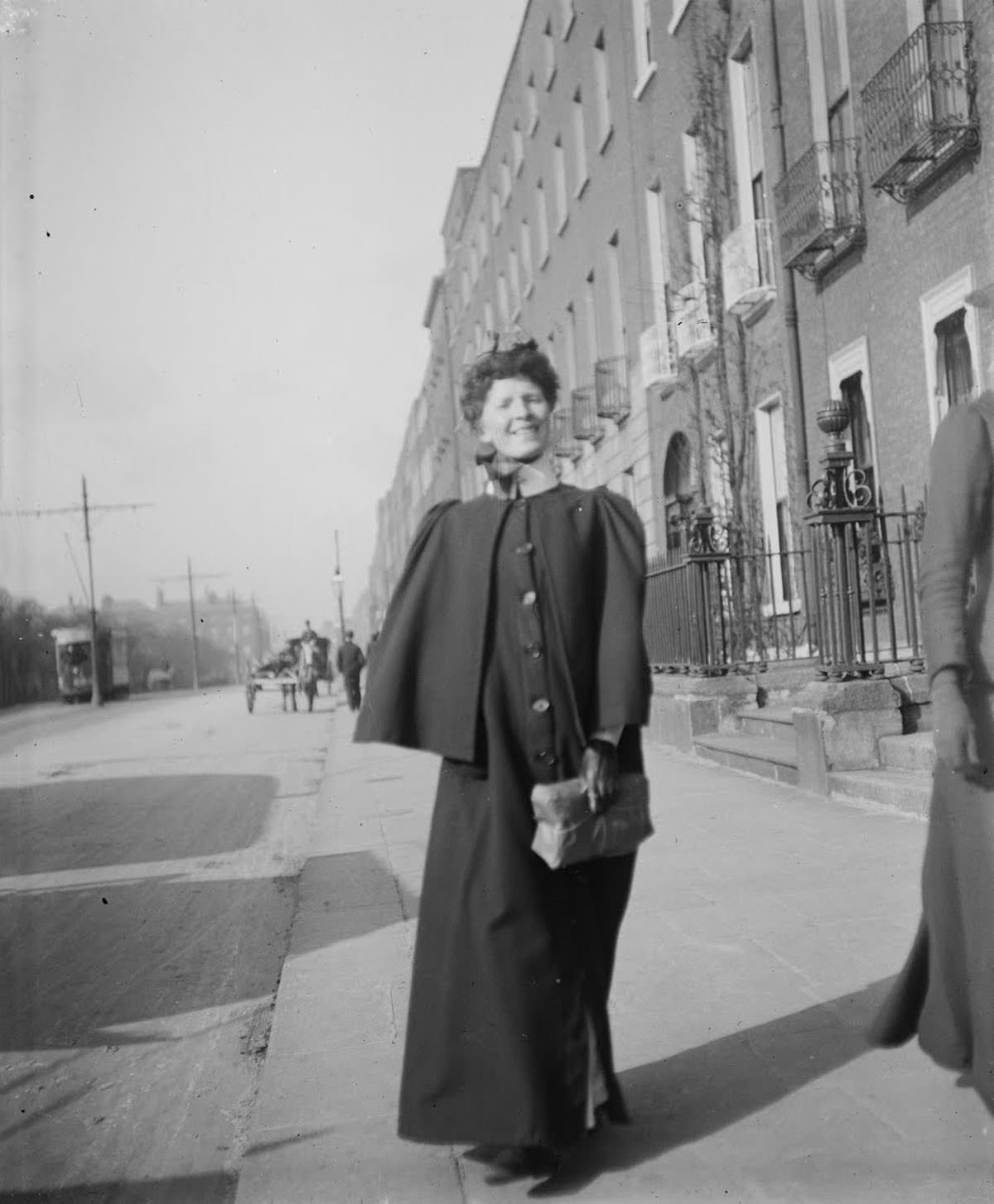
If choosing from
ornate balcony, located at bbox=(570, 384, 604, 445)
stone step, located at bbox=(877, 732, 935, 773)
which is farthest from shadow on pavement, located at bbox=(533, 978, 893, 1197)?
ornate balcony, located at bbox=(570, 384, 604, 445)

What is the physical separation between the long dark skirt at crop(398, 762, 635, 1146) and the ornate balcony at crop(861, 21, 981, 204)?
9378 millimetres

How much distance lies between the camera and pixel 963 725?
2912 millimetres

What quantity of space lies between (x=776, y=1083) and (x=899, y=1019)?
1.37ft

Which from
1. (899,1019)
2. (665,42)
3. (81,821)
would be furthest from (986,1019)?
(665,42)

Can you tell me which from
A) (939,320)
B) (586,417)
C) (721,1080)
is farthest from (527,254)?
(721,1080)

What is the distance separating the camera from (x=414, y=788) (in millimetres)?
11898

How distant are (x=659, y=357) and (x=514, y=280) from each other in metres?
14.6

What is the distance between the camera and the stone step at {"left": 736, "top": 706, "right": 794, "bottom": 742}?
33.1 ft

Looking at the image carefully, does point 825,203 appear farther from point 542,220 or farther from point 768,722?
point 542,220

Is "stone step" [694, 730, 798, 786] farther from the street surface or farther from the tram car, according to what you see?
the tram car

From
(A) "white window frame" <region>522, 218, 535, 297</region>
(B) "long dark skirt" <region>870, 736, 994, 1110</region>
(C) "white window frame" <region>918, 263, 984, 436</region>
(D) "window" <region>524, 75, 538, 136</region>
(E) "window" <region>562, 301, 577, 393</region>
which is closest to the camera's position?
(B) "long dark skirt" <region>870, 736, 994, 1110</region>

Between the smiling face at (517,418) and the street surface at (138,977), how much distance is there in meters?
1.93

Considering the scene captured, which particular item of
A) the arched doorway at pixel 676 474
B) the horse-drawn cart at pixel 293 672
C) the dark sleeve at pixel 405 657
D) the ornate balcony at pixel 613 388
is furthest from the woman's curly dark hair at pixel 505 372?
the horse-drawn cart at pixel 293 672

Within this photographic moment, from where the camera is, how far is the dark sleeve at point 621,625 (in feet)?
9.81
